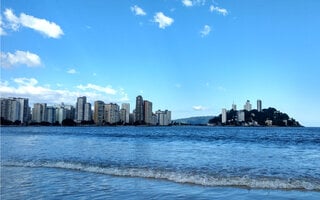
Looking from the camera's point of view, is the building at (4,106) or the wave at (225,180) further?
the building at (4,106)

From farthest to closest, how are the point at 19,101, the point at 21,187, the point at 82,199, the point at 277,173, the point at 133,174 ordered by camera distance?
the point at 19,101
the point at 277,173
the point at 133,174
the point at 21,187
the point at 82,199

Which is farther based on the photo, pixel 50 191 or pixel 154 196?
pixel 50 191

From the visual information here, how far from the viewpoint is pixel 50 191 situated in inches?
475

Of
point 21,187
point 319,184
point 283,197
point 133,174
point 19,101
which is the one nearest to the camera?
point 283,197

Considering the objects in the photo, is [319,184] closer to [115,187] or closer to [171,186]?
[171,186]

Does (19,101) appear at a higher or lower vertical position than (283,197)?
higher

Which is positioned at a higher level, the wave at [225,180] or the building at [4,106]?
the building at [4,106]

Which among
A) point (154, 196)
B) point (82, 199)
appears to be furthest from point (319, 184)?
point (82, 199)

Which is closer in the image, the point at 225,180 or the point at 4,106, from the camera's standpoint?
the point at 225,180

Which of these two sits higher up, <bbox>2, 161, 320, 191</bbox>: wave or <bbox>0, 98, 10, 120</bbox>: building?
<bbox>0, 98, 10, 120</bbox>: building

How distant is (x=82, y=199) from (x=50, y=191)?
183 centimetres

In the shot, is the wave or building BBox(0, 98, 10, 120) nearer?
the wave

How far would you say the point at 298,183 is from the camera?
1466cm

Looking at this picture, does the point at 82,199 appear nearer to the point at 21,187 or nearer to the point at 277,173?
the point at 21,187
